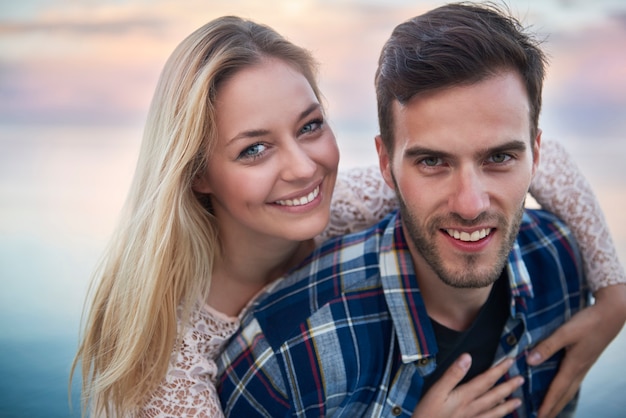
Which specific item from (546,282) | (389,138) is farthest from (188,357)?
(546,282)

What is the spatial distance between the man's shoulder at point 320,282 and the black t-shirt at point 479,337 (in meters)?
0.25

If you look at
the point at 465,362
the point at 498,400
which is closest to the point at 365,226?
the point at 465,362

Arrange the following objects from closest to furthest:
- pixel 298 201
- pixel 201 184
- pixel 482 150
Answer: pixel 482 150, pixel 298 201, pixel 201 184

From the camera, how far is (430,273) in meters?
1.94

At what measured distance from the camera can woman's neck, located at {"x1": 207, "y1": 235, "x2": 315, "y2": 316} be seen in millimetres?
2174

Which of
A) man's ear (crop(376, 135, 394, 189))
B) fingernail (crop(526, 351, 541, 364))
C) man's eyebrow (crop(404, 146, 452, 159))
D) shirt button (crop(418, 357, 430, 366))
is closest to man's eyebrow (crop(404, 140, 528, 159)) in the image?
man's eyebrow (crop(404, 146, 452, 159))

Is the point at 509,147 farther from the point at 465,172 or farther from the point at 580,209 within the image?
the point at 580,209

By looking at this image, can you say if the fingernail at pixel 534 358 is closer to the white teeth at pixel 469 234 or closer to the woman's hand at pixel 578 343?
the woman's hand at pixel 578 343

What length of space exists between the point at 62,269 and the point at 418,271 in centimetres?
284

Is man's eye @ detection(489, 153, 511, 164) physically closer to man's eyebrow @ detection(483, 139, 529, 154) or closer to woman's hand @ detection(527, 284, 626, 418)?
man's eyebrow @ detection(483, 139, 529, 154)

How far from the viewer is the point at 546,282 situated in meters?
2.12

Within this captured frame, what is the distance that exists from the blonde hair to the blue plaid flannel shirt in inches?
8.9

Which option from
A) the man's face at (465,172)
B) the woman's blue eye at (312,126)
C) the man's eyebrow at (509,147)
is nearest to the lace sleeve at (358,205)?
the woman's blue eye at (312,126)

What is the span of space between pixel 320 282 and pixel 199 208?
0.48m
